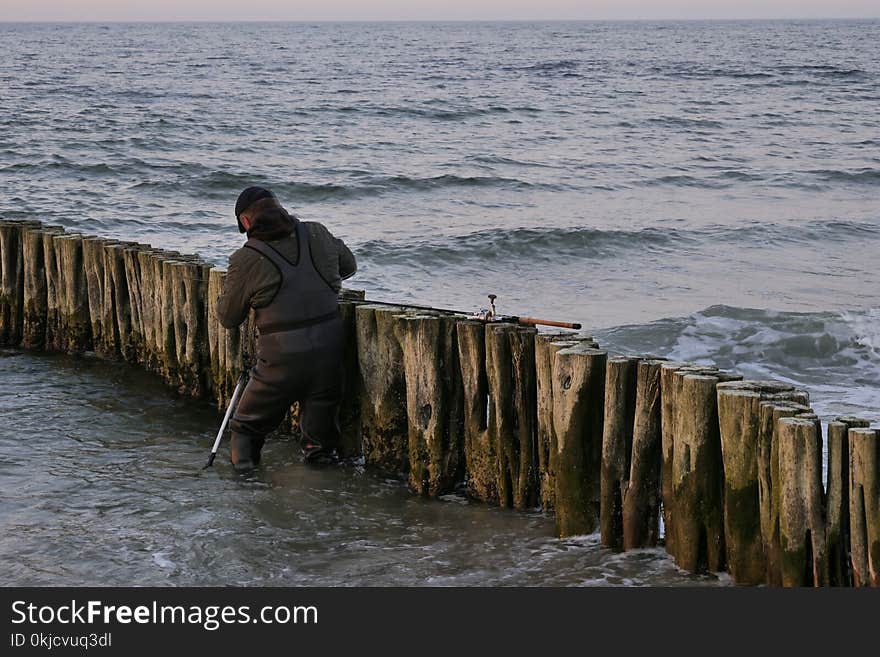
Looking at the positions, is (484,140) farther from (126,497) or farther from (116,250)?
(126,497)

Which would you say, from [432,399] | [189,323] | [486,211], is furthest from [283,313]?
[486,211]

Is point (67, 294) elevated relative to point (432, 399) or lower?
elevated

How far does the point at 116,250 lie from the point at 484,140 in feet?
84.8

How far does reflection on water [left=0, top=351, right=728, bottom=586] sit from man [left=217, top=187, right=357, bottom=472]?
438 millimetres

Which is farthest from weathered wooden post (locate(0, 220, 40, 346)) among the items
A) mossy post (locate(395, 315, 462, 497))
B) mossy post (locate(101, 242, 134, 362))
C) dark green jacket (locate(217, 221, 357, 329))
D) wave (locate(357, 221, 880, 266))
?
wave (locate(357, 221, 880, 266))

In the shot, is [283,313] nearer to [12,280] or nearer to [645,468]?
[645,468]

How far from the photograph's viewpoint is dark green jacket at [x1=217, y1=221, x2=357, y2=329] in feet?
24.7

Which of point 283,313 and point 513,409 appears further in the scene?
point 283,313

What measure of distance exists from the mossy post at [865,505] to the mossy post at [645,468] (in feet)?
3.80

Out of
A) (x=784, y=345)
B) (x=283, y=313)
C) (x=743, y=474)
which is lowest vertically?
(x=784, y=345)

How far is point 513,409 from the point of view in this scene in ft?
23.4

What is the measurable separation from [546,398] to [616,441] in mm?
569
